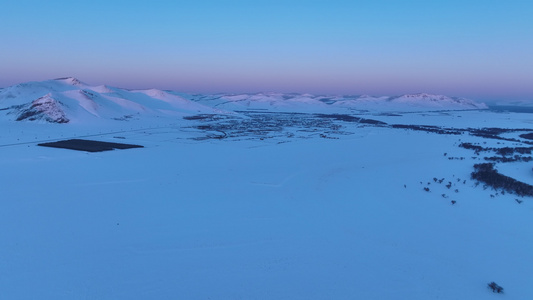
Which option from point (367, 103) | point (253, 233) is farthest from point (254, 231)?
point (367, 103)

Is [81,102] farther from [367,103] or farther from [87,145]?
[367,103]

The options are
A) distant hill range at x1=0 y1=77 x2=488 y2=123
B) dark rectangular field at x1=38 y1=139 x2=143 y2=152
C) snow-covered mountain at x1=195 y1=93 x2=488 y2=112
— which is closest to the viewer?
dark rectangular field at x1=38 y1=139 x2=143 y2=152

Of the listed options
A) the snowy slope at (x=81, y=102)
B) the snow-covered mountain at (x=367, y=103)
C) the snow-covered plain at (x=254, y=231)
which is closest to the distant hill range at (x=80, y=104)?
the snowy slope at (x=81, y=102)

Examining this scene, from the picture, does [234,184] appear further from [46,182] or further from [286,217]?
[46,182]

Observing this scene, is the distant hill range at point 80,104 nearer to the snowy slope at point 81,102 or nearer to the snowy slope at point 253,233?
Answer: the snowy slope at point 81,102

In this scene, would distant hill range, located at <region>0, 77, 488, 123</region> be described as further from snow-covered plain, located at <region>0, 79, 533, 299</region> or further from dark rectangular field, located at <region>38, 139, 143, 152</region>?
snow-covered plain, located at <region>0, 79, 533, 299</region>

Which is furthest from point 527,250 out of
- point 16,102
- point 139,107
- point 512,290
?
point 16,102

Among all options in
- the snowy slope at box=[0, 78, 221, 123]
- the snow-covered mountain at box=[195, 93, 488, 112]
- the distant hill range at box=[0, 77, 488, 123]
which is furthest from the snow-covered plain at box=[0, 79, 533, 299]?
the snow-covered mountain at box=[195, 93, 488, 112]
